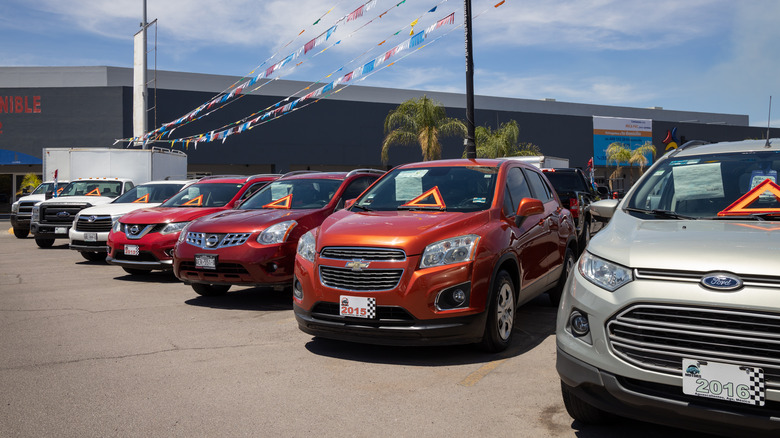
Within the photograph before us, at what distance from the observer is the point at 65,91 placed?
3644 cm

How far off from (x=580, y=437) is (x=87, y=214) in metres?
10.6

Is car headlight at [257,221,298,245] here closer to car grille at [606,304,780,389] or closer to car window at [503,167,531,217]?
car window at [503,167,531,217]

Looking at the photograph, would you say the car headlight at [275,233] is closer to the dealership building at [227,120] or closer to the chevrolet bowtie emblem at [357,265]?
the chevrolet bowtie emblem at [357,265]

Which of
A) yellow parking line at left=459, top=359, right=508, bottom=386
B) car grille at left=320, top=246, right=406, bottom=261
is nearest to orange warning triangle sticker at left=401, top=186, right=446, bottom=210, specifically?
car grille at left=320, top=246, right=406, bottom=261

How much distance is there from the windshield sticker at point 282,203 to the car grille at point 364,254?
327 centimetres

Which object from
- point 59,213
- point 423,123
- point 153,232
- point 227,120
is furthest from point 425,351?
point 227,120

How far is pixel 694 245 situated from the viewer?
3.31 meters

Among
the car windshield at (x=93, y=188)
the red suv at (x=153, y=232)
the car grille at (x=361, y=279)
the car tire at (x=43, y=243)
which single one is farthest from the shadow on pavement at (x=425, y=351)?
the car tire at (x=43, y=243)

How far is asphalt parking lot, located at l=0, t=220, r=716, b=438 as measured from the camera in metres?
3.90

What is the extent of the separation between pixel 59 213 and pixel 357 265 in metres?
12.5

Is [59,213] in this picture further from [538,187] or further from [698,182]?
[698,182]

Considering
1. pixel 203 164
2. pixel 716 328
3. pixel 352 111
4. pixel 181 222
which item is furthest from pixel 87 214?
pixel 352 111

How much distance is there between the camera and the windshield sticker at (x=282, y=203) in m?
8.52

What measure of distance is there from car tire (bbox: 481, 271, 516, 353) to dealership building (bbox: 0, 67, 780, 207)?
24264 mm
